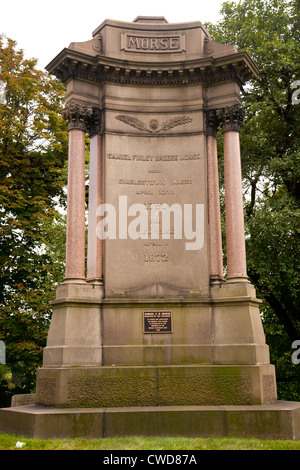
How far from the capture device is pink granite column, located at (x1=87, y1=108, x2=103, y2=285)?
12.4 metres

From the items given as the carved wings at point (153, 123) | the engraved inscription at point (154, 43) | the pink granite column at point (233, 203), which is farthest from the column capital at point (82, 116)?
the pink granite column at point (233, 203)

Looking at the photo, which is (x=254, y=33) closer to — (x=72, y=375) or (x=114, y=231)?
(x=114, y=231)

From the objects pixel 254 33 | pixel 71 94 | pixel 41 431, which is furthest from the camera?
pixel 254 33

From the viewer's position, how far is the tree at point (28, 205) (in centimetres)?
2234

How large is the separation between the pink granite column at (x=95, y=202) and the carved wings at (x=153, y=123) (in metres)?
0.69

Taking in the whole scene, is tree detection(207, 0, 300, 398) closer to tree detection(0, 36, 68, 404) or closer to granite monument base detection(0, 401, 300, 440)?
tree detection(0, 36, 68, 404)

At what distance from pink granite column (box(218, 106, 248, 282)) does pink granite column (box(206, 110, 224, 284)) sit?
0.83 feet

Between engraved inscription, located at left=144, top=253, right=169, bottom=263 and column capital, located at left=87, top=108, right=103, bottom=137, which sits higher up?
column capital, located at left=87, top=108, right=103, bottom=137

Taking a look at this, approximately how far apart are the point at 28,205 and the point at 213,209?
13512 millimetres

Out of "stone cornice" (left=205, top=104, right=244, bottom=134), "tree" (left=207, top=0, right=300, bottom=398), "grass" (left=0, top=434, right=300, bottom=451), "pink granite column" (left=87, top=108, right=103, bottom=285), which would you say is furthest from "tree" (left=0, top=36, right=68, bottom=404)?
"grass" (left=0, top=434, right=300, bottom=451)

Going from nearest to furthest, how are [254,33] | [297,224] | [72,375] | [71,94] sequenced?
[72,375] → [71,94] → [297,224] → [254,33]

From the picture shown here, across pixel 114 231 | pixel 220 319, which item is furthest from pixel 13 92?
pixel 220 319

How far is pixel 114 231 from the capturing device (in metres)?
12.6

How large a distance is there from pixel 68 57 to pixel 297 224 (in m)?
11.6
